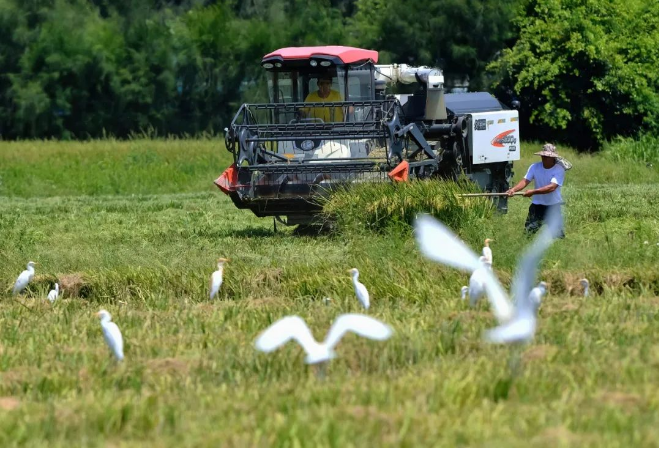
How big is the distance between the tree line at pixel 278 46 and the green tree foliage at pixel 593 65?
1.8 inches

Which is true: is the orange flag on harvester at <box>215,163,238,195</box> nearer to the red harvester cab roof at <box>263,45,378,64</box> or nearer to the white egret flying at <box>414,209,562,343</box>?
the red harvester cab roof at <box>263,45,378,64</box>

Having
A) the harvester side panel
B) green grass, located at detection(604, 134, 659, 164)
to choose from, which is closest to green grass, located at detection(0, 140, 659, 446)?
the harvester side panel

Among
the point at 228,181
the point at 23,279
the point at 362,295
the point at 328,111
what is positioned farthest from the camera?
the point at 328,111

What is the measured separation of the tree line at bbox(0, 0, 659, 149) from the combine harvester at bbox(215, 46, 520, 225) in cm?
1608

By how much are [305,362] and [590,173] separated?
72.7 feet

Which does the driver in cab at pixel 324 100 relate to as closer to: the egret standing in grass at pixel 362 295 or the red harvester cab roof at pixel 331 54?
the red harvester cab roof at pixel 331 54

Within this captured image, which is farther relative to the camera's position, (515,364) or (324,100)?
(324,100)

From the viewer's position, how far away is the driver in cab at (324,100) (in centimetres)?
1805

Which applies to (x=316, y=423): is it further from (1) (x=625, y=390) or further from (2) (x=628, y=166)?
(2) (x=628, y=166)

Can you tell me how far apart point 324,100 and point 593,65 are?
64.1 ft

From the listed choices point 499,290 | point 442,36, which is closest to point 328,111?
point 499,290

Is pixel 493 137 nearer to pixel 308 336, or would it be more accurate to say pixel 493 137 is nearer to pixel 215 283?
pixel 215 283

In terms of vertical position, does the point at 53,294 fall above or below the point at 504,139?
above

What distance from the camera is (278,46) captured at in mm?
50312
